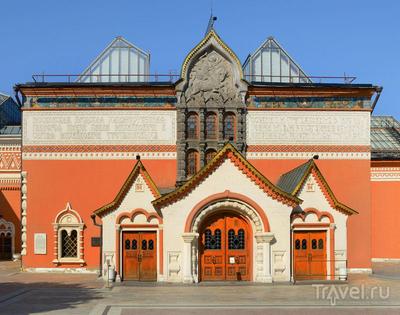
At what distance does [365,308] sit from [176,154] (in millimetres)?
15918

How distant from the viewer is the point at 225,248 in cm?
2956

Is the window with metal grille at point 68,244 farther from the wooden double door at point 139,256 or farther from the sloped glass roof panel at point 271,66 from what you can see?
the sloped glass roof panel at point 271,66

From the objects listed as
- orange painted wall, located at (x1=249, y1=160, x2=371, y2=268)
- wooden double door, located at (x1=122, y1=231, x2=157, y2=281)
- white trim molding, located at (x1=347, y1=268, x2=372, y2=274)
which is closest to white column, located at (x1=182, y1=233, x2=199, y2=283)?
wooden double door, located at (x1=122, y1=231, x2=157, y2=281)

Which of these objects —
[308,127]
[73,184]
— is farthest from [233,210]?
[73,184]

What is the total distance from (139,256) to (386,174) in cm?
2014

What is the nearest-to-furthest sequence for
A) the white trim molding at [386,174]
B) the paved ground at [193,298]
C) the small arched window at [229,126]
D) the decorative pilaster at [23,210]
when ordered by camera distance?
1. the paved ground at [193,298]
2. the decorative pilaster at [23,210]
3. the small arched window at [229,126]
4. the white trim molding at [386,174]

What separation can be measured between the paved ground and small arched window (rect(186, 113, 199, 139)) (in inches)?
380

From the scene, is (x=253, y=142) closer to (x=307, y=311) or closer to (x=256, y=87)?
(x=256, y=87)

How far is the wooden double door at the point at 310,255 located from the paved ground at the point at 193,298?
1649 millimetres

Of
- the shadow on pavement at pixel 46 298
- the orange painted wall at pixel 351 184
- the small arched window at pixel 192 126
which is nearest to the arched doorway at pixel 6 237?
the shadow on pavement at pixel 46 298

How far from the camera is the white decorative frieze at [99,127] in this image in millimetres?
34656

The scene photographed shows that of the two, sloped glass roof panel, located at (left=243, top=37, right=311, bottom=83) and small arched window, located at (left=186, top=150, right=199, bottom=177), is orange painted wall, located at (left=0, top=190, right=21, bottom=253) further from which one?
sloped glass roof panel, located at (left=243, top=37, right=311, bottom=83)

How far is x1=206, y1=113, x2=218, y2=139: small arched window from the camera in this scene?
3528 centimetres

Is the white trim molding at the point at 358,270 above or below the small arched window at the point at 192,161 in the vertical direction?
below
